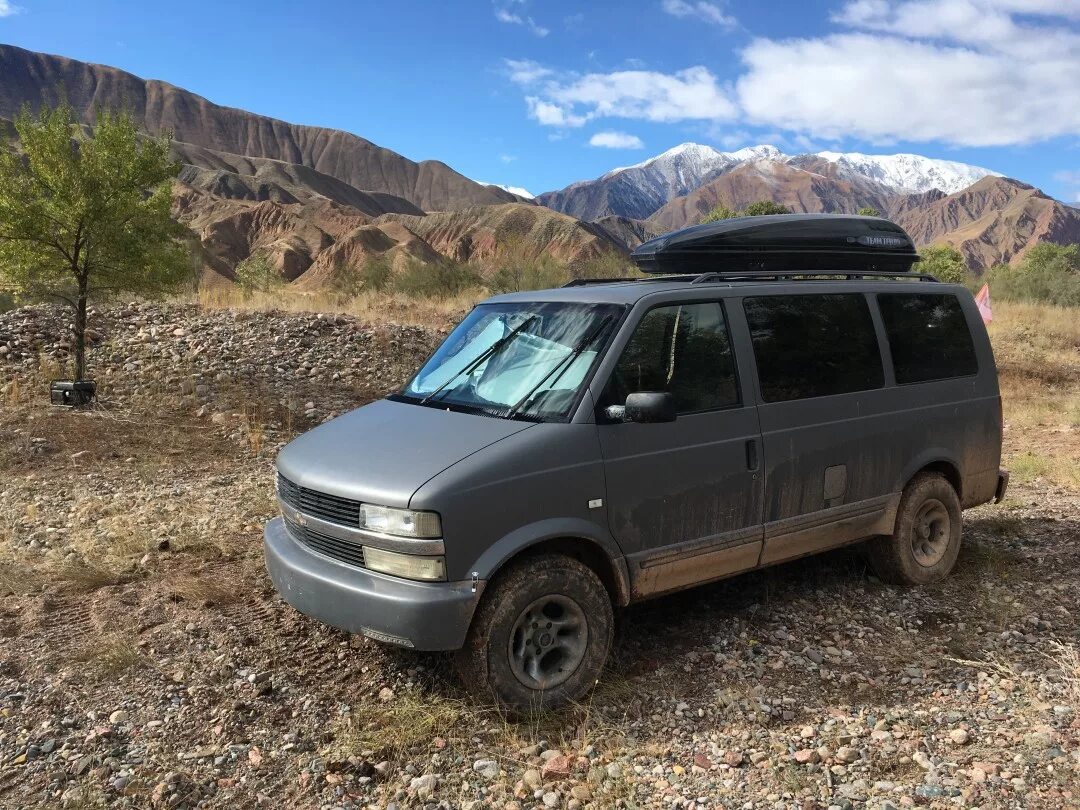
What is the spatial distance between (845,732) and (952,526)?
247cm

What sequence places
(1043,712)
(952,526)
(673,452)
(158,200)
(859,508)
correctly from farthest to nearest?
(158,200), (952,526), (859,508), (673,452), (1043,712)

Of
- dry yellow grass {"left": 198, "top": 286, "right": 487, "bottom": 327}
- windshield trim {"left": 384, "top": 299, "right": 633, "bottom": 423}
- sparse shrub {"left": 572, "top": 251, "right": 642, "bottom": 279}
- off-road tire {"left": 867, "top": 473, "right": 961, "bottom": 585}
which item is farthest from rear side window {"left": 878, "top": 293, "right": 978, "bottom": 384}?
sparse shrub {"left": 572, "top": 251, "right": 642, "bottom": 279}

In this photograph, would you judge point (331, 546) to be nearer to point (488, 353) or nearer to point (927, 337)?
point (488, 353)

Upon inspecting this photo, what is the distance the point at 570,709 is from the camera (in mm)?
3822

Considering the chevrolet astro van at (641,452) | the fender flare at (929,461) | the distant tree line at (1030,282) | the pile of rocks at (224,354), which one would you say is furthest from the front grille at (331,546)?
the distant tree line at (1030,282)

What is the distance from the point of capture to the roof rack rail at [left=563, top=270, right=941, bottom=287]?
15.3 feet

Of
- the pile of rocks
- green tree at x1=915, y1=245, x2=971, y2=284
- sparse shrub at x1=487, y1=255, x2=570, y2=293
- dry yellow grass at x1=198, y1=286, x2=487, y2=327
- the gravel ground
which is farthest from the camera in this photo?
green tree at x1=915, y1=245, x2=971, y2=284

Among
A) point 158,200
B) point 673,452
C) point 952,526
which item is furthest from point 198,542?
point 158,200

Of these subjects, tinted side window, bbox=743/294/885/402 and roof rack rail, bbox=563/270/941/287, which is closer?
tinted side window, bbox=743/294/885/402

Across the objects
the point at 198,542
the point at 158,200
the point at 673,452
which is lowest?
the point at 198,542

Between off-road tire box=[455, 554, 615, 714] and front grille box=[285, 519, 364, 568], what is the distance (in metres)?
0.62

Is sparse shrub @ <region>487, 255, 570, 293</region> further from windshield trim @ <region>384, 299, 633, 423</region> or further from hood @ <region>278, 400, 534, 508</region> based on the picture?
hood @ <region>278, 400, 534, 508</region>

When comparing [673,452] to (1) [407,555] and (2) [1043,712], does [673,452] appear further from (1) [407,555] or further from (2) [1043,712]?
(2) [1043,712]

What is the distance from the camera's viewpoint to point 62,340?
14719mm
